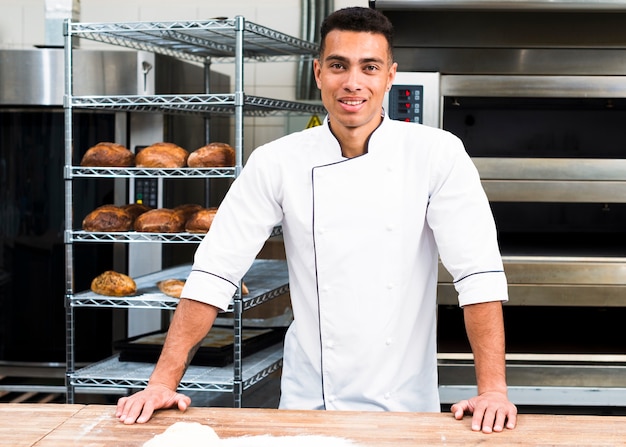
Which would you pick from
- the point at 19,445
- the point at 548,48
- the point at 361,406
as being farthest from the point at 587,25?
the point at 19,445

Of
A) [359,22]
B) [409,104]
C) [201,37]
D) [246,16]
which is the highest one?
[246,16]

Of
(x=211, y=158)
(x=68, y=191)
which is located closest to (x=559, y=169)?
(x=211, y=158)

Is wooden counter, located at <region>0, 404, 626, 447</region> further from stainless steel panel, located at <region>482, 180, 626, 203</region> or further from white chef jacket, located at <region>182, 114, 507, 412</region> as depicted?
stainless steel panel, located at <region>482, 180, 626, 203</region>

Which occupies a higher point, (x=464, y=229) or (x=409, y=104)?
(x=409, y=104)

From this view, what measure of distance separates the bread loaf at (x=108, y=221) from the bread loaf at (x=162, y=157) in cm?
17

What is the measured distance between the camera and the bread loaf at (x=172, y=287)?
2.58 metres

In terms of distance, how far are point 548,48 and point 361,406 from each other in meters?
1.19

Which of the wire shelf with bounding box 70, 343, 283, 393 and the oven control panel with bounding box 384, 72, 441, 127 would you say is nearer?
the oven control panel with bounding box 384, 72, 441, 127

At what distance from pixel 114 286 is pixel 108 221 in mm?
208

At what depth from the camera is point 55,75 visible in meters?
2.93

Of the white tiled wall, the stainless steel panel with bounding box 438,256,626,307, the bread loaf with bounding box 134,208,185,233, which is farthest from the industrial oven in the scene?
the white tiled wall

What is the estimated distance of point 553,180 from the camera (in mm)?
2309

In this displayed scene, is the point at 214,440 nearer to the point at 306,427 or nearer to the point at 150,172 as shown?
the point at 306,427

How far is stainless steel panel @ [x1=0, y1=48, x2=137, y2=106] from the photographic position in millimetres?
2873
